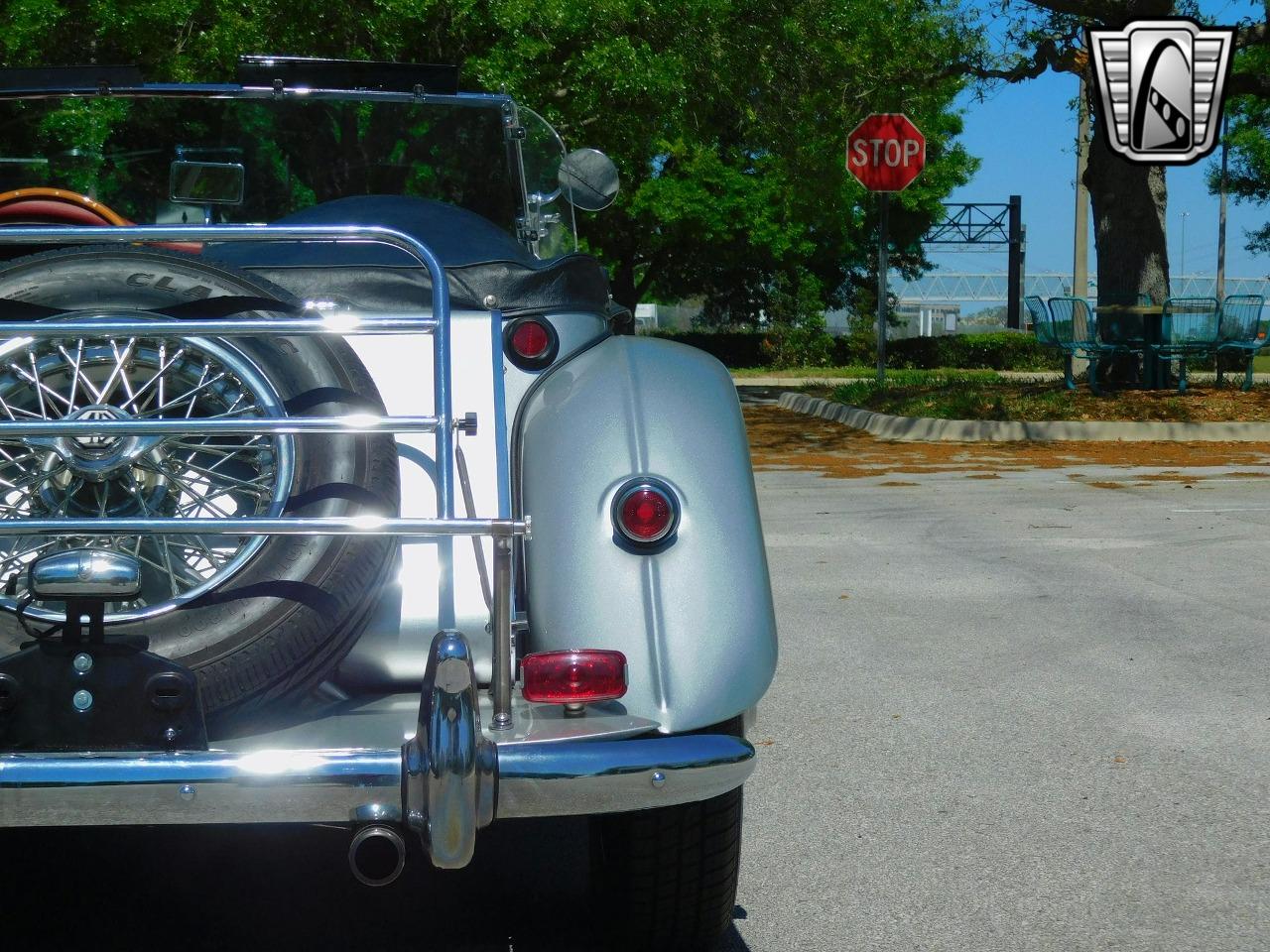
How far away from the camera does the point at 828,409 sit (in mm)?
18141

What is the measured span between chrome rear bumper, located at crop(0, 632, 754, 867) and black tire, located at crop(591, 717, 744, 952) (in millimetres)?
503

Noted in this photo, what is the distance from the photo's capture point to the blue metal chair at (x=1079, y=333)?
17.0 metres

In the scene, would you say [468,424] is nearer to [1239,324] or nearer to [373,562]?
[373,562]

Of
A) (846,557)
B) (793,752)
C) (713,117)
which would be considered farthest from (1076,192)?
(793,752)

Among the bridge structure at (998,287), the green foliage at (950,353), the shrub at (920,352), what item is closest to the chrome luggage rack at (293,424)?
the shrub at (920,352)

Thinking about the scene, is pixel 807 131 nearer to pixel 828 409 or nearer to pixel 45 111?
pixel 828 409

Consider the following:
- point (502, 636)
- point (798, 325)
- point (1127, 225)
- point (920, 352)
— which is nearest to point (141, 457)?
point (502, 636)

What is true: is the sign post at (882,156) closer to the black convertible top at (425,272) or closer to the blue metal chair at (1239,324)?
the blue metal chair at (1239,324)

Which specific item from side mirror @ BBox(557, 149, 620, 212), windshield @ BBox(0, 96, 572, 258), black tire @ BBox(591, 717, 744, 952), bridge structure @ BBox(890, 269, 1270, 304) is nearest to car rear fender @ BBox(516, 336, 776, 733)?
black tire @ BBox(591, 717, 744, 952)

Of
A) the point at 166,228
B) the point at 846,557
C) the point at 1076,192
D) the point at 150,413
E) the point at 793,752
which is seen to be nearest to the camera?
the point at 166,228

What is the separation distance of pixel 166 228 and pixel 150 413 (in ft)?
1.13

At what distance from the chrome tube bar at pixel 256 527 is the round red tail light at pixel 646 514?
1.68ft

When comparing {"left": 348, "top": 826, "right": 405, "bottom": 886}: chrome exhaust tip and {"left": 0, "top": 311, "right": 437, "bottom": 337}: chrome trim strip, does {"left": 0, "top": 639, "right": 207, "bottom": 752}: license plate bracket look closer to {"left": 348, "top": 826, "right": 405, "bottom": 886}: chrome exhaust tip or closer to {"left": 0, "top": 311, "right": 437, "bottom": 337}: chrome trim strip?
{"left": 348, "top": 826, "right": 405, "bottom": 886}: chrome exhaust tip

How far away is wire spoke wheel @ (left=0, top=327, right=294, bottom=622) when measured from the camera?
2.57 m
